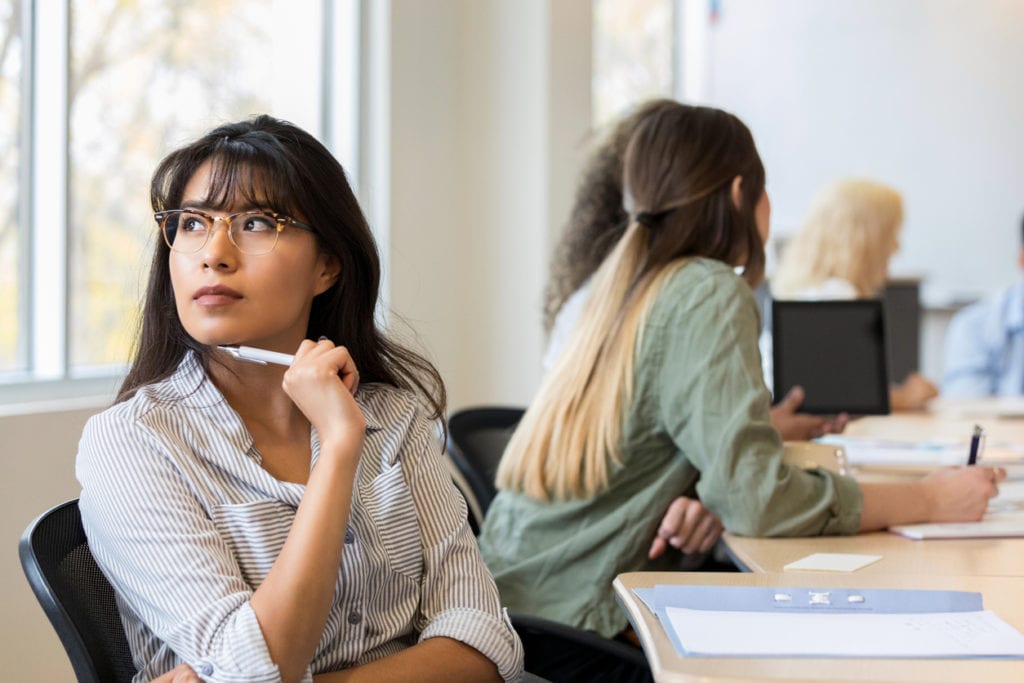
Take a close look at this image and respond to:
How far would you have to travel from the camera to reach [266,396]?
4.81ft

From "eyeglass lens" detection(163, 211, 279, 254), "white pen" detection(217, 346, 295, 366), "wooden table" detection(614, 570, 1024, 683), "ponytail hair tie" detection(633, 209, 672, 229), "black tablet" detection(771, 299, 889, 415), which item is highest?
"ponytail hair tie" detection(633, 209, 672, 229)

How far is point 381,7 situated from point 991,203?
14.2 feet

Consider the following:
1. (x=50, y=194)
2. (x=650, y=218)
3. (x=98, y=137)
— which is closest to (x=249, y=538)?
(x=650, y=218)

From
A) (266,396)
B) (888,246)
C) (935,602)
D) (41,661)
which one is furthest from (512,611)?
(888,246)

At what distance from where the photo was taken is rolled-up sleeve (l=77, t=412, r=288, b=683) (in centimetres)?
116

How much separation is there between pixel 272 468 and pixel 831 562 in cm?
76

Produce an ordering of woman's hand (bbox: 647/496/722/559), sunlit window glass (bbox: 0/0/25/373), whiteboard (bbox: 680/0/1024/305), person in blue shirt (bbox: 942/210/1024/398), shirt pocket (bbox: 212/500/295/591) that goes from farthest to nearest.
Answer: whiteboard (bbox: 680/0/1024/305) < person in blue shirt (bbox: 942/210/1024/398) < sunlit window glass (bbox: 0/0/25/373) < woman's hand (bbox: 647/496/722/559) < shirt pocket (bbox: 212/500/295/591)

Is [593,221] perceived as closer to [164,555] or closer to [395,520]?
[395,520]

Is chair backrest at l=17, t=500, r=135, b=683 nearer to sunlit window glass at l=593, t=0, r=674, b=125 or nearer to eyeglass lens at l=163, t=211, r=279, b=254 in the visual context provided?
eyeglass lens at l=163, t=211, r=279, b=254

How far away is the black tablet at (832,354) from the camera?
248cm

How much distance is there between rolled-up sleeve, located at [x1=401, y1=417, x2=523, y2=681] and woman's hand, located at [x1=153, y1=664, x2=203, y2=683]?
286mm

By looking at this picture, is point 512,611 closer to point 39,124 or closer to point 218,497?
point 218,497

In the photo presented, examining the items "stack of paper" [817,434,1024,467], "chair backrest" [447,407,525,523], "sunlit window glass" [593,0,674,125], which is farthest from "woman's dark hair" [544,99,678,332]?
"sunlit window glass" [593,0,674,125]

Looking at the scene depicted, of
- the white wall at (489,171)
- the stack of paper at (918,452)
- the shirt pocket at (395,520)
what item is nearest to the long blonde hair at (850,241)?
the white wall at (489,171)
